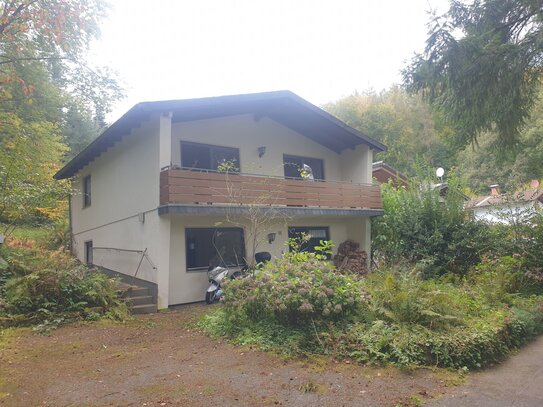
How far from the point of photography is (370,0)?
6.54 metres

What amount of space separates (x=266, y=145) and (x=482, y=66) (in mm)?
7226

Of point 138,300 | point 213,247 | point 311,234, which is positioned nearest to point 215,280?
point 213,247

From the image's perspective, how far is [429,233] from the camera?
12125 millimetres

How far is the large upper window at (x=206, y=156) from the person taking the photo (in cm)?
1113

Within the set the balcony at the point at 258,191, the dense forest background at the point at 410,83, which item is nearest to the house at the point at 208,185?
the balcony at the point at 258,191

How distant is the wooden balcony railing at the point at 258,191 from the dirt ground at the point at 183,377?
3.72 m

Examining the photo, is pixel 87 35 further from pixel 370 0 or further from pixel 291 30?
pixel 370 0

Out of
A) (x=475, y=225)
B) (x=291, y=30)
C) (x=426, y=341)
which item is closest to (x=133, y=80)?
(x=291, y=30)

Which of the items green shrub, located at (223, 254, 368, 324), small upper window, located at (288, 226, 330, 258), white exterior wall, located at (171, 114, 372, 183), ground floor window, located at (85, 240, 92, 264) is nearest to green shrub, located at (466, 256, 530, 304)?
green shrub, located at (223, 254, 368, 324)

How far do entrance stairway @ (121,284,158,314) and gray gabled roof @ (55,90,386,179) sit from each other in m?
4.34

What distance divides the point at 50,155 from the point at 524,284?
1679cm

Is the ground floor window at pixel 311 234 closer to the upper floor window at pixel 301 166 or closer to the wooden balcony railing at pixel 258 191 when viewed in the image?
the wooden balcony railing at pixel 258 191

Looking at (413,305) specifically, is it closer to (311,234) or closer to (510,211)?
(510,211)

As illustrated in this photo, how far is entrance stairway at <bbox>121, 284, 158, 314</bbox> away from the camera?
8.77m
